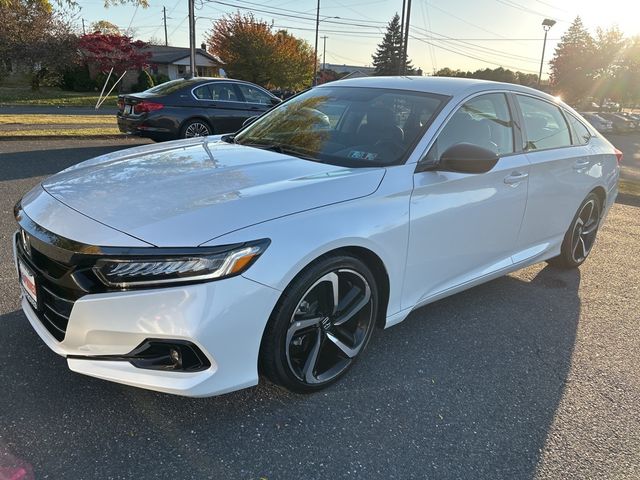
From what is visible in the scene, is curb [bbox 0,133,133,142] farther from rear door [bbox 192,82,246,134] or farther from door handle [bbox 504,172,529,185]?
door handle [bbox 504,172,529,185]

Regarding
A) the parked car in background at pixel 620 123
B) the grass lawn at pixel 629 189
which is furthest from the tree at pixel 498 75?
the grass lawn at pixel 629 189

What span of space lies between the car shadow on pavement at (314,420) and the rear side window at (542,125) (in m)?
1.67


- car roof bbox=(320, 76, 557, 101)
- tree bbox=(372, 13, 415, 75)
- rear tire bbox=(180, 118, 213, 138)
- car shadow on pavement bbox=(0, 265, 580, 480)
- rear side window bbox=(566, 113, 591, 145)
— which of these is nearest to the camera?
car shadow on pavement bbox=(0, 265, 580, 480)

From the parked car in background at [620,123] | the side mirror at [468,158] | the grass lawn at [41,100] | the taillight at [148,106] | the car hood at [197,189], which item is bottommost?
the parked car in background at [620,123]

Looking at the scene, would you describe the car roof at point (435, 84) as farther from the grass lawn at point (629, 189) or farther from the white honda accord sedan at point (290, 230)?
the grass lawn at point (629, 189)

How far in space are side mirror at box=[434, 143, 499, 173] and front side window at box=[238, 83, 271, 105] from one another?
886 centimetres

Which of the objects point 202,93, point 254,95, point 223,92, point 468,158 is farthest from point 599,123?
point 468,158

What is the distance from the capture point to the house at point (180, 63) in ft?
159

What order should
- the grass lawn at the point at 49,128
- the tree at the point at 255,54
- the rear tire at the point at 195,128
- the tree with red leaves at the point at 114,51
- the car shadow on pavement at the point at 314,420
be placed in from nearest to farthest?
the car shadow on pavement at the point at 314,420
the rear tire at the point at 195,128
the grass lawn at the point at 49,128
the tree with red leaves at the point at 114,51
the tree at the point at 255,54

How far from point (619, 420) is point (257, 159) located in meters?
2.51

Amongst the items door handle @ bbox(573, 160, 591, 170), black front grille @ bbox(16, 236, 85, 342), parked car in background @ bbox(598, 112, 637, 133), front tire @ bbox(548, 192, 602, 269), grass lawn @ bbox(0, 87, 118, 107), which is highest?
door handle @ bbox(573, 160, 591, 170)

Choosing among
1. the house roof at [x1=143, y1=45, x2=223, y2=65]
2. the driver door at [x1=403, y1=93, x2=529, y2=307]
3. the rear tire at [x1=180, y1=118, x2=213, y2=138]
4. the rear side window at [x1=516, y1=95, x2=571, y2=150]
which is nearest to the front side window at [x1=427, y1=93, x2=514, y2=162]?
the driver door at [x1=403, y1=93, x2=529, y2=307]

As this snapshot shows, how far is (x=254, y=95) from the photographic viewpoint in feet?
37.2

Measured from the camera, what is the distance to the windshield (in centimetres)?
321
